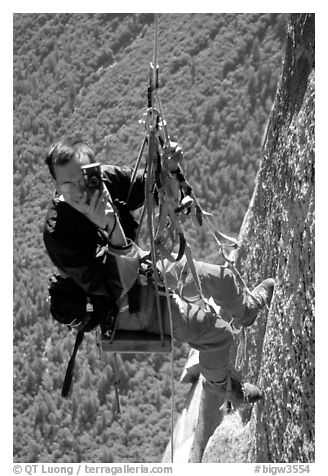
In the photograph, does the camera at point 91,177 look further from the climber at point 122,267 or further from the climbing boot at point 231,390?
the climbing boot at point 231,390

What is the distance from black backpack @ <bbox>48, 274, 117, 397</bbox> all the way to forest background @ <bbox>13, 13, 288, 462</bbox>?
631cm

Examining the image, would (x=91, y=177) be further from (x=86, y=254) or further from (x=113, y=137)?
(x=113, y=137)

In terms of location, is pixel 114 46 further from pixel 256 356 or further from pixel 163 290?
pixel 163 290

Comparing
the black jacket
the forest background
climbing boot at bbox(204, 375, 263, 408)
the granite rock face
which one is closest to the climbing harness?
the black jacket

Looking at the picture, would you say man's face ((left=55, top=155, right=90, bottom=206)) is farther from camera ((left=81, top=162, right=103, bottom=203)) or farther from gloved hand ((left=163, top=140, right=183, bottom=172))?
gloved hand ((left=163, top=140, right=183, bottom=172))

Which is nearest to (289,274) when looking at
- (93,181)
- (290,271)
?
(290,271)

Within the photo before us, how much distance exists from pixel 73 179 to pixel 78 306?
61cm

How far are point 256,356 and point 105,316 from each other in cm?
164

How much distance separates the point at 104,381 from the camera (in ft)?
34.0

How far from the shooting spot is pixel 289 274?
4.56 metres

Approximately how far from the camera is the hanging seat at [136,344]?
154 inches

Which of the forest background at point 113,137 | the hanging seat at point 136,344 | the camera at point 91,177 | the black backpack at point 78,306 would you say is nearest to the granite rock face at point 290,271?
the hanging seat at point 136,344

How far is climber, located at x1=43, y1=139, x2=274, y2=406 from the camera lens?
3.60 metres
